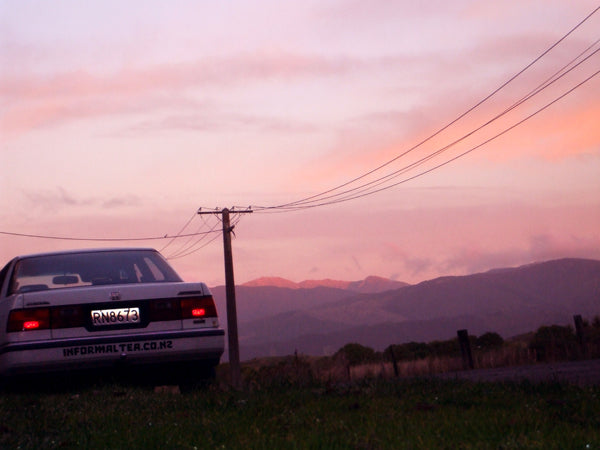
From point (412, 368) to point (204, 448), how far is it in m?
24.7

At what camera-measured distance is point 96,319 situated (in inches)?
355

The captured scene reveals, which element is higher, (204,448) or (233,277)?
(233,277)

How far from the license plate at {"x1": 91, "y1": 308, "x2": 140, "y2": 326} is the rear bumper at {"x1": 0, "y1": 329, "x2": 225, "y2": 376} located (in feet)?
0.51

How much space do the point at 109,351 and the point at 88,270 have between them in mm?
1163

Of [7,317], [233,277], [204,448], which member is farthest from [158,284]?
[233,277]

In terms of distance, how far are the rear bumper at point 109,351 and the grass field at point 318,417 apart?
308 millimetres

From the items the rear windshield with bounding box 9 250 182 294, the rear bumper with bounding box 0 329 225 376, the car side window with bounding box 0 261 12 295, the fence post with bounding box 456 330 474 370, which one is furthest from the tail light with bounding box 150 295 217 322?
the fence post with bounding box 456 330 474 370

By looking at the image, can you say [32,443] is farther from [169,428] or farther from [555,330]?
[555,330]

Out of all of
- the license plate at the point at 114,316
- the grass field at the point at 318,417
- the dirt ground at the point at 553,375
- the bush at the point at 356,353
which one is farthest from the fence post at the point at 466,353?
the bush at the point at 356,353

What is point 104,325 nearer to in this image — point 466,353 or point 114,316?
point 114,316

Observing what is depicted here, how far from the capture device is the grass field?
18.3ft

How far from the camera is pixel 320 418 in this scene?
648 centimetres

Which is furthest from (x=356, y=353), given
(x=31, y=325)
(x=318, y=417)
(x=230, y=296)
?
(x=318, y=417)

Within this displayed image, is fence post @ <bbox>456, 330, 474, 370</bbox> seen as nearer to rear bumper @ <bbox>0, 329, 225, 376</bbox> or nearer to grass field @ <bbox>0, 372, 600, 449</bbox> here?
grass field @ <bbox>0, 372, 600, 449</bbox>
